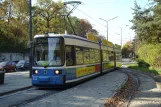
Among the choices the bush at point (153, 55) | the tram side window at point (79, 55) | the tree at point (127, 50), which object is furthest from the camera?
the tree at point (127, 50)

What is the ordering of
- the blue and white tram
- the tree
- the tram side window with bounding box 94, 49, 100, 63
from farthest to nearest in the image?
1. the tree
2. the tram side window with bounding box 94, 49, 100, 63
3. the blue and white tram

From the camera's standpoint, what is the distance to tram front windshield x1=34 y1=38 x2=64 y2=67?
16875mm

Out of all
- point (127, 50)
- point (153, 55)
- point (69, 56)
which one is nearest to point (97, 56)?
point (69, 56)

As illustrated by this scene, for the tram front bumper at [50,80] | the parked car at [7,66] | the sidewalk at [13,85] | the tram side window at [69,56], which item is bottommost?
the sidewalk at [13,85]

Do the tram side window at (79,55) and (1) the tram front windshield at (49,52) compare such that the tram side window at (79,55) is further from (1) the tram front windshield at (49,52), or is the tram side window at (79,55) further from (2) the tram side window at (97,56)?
(2) the tram side window at (97,56)

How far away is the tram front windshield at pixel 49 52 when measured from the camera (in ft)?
55.4

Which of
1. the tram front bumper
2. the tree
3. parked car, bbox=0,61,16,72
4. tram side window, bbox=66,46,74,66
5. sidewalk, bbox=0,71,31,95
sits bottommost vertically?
sidewalk, bbox=0,71,31,95

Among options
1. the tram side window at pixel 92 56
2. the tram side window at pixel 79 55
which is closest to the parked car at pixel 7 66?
the tram side window at pixel 92 56

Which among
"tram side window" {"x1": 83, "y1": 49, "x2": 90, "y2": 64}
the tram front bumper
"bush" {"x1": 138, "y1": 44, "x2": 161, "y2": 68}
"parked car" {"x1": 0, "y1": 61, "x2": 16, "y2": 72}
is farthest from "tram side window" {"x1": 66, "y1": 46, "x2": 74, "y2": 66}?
"parked car" {"x1": 0, "y1": 61, "x2": 16, "y2": 72}

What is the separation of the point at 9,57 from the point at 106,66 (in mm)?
33879

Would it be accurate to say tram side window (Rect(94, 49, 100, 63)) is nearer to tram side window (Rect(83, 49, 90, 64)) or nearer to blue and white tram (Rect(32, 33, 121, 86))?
tram side window (Rect(83, 49, 90, 64))

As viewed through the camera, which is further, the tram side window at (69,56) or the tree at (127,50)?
the tree at (127,50)

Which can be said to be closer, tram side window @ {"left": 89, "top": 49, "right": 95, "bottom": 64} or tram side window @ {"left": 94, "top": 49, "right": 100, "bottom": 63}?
tram side window @ {"left": 89, "top": 49, "right": 95, "bottom": 64}

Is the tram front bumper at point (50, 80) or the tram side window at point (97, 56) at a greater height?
the tram side window at point (97, 56)
